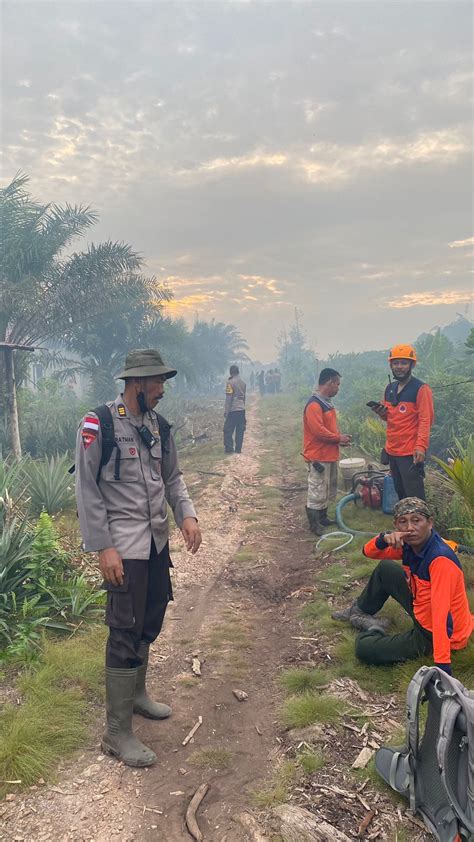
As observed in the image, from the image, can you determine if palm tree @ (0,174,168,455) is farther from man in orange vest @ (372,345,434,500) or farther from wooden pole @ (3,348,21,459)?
A: man in orange vest @ (372,345,434,500)

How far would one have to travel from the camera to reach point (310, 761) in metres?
3.03

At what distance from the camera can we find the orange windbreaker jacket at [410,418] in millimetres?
6094

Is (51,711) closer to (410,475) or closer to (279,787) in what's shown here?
(279,787)

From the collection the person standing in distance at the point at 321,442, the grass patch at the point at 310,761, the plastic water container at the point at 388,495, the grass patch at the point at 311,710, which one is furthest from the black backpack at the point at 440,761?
the plastic water container at the point at 388,495

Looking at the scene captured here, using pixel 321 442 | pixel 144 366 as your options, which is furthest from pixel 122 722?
pixel 321 442

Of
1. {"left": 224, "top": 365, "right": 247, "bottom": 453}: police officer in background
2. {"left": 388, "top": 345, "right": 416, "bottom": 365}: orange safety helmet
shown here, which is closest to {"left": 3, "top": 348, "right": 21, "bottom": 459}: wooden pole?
{"left": 224, "top": 365, "right": 247, "bottom": 453}: police officer in background

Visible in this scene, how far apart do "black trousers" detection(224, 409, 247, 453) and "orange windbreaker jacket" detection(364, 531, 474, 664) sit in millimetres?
10672

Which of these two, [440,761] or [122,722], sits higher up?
[440,761]

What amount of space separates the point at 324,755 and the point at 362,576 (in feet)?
9.32

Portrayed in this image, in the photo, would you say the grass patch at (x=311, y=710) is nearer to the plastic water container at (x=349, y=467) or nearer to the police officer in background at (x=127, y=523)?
the police officer in background at (x=127, y=523)

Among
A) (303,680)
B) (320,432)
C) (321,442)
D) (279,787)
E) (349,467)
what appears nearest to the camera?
(279,787)

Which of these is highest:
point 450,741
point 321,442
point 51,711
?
point 321,442

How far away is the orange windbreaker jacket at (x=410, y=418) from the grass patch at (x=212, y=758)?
409 cm

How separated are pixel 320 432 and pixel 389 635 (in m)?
3.64
